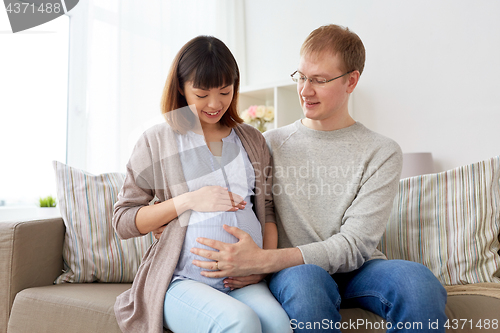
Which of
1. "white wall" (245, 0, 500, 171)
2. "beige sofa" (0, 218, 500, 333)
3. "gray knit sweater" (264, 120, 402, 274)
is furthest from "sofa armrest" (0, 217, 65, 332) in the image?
"white wall" (245, 0, 500, 171)

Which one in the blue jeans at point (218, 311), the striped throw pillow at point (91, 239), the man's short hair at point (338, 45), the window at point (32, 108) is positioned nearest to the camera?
the blue jeans at point (218, 311)

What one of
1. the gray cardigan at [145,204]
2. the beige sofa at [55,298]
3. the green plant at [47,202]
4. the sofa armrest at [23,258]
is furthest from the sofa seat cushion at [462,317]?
the green plant at [47,202]

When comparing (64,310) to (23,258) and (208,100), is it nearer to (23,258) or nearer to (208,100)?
(23,258)

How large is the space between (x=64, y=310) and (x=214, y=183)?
1.96ft

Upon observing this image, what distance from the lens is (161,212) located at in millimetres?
1074

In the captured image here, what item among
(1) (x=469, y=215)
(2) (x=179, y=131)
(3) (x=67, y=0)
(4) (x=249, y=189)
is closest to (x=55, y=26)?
(3) (x=67, y=0)

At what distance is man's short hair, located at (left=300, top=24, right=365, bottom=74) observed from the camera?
1.27m

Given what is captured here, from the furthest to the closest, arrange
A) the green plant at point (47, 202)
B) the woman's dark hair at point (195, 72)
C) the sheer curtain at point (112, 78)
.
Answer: the sheer curtain at point (112, 78), the green plant at point (47, 202), the woman's dark hair at point (195, 72)

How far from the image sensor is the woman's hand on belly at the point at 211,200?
1074 mm

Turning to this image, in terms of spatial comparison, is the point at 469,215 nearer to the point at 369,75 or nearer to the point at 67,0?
the point at 369,75

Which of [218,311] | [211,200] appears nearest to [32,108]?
[211,200]

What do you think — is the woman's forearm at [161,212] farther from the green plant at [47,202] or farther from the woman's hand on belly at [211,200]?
the green plant at [47,202]

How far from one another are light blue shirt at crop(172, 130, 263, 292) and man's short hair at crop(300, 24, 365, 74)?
0.37 metres

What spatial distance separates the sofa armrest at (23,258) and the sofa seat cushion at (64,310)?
0.04 metres
